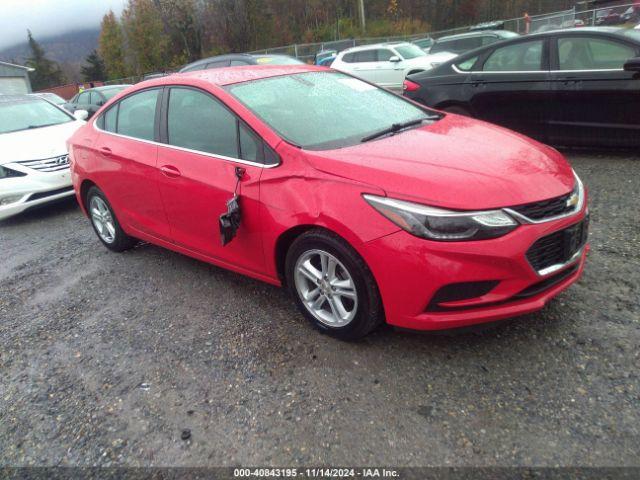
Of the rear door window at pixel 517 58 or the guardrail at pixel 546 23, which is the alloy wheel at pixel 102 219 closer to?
the rear door window at pixel 517 58

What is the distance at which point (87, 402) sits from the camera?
9.47 feet

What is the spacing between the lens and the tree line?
37250 mm

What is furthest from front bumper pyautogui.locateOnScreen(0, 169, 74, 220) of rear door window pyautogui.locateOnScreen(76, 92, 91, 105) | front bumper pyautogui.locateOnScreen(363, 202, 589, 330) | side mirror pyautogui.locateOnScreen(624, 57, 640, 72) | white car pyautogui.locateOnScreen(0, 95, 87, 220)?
rear door window pyautogui.locateOnScreen(76, 92, 91, 105)

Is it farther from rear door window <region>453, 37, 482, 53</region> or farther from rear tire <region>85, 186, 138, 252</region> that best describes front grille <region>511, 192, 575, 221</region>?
rear door window <region>453, 37, 482, 53</region>

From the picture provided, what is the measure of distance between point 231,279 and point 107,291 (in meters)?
1.05

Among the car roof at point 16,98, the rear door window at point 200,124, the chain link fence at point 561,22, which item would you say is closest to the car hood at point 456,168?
the rear door window at point 200,124

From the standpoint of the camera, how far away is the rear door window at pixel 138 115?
407 centimetres

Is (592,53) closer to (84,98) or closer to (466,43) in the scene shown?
(466,43)

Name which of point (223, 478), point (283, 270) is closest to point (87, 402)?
point (223, 478)

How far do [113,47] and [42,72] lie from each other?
947 inches

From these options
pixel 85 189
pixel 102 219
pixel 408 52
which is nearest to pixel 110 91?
pixel 408 52

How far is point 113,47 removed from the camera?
164ft

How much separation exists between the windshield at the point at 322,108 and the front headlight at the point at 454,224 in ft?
2.69

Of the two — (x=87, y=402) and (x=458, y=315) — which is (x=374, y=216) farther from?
(x=87, y=402)
